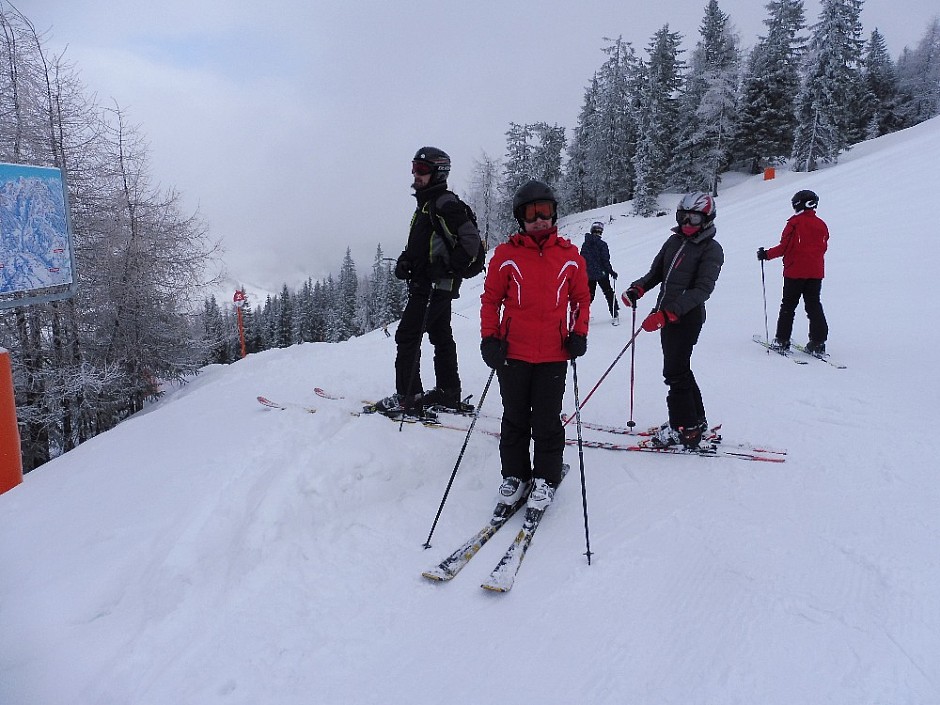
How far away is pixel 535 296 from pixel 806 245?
231 inches

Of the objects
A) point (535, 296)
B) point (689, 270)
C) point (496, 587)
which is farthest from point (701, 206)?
point (496, 587)

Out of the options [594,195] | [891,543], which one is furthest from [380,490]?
[594,195]

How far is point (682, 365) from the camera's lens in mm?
4664

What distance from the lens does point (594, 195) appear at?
181ft

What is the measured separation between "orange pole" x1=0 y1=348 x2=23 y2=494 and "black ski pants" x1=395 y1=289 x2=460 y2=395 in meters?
3.63

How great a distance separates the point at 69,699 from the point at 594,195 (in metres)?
58.1

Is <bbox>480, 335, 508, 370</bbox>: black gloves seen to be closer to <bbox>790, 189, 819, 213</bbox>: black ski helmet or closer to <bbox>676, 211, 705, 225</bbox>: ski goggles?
<bbox>676, 211, 705, 225</bbox>: ski goggles

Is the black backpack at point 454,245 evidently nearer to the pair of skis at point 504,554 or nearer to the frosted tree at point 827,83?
the pair of skis at point 504,554

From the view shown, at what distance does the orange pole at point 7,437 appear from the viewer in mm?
4852

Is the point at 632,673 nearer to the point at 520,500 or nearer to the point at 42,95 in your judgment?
the point at 520,500

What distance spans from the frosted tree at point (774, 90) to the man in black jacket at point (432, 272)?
143ft

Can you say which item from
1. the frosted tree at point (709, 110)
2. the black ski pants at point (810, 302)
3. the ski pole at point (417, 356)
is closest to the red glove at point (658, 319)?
the ski pole at point (417, 356)

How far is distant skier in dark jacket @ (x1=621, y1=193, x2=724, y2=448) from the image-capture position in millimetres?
4398

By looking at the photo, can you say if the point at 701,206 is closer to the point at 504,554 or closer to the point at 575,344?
the point at 575,344
